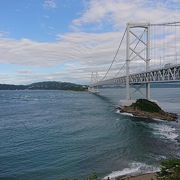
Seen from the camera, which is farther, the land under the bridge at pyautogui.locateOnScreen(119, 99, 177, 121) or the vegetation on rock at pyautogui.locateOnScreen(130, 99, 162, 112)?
the vegetation on rock at pyautogui.locateOnScreen(130, 99, 162, 112)

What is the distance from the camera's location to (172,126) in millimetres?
42844

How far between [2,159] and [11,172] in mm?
3286

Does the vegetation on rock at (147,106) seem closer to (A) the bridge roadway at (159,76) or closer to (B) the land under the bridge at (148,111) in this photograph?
(B) the land under the bridge at (148,111)

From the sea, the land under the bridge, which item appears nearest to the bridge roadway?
the land under the bridge

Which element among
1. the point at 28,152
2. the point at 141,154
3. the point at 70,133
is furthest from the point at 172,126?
the point at 28,152

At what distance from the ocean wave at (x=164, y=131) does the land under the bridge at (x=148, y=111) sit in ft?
22.6

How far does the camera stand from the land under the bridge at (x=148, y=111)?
51.2 m

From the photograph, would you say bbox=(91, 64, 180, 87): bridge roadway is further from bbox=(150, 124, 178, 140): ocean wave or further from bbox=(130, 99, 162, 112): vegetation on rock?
bbox=(150, 124, 178, 140): ocean wave

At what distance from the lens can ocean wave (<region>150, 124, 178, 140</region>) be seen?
117 feet

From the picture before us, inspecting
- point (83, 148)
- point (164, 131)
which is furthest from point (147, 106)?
point (83, 148)

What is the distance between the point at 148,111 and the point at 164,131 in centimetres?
→ 1535

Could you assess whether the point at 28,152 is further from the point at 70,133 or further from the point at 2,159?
the point at 70,133

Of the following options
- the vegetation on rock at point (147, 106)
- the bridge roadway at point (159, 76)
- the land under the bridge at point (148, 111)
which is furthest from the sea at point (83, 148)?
the vegetation on rock at point (147, 106)

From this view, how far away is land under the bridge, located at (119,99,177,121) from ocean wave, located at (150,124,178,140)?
6884mm
